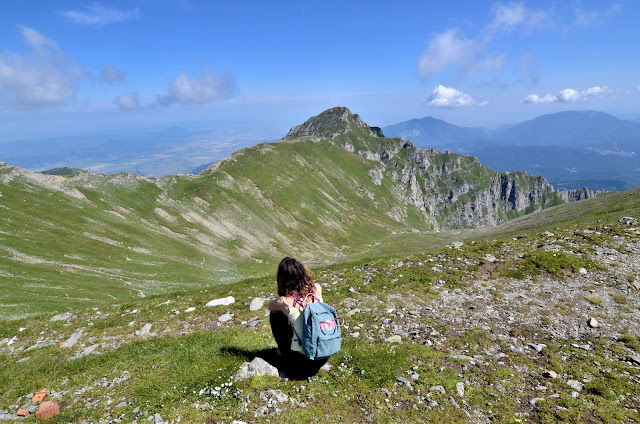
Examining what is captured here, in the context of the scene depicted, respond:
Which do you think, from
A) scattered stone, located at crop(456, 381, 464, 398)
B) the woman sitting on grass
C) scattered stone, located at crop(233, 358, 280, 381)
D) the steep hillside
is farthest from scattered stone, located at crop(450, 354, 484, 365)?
→ the steep hillside

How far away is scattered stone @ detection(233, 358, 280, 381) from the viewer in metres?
9.81

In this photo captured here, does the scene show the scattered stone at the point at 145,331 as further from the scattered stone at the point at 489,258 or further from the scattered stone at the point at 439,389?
the scattered stone at the point at 489,258

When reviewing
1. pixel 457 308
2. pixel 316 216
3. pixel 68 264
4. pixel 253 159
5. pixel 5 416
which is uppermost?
pixel 253 159

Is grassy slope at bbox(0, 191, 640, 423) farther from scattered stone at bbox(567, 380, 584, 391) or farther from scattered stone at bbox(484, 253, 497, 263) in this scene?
scattered stone at bbox(484, 253, 497, 263)

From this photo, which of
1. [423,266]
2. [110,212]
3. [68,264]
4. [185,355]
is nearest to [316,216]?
[110,212]

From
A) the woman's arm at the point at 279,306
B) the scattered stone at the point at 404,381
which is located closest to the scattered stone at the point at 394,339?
the scattered stone at the point at 404,381

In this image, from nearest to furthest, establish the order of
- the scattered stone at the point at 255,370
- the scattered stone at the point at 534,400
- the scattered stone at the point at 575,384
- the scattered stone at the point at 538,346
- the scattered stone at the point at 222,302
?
the scattered stone at the point at 534,400, the scattered stone at the point at 255,370, the scattered stone at the point at 575,384, the scattered stone at the point at 538,346, the scattered stone at the point at 222,302

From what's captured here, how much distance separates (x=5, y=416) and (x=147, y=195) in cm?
10448

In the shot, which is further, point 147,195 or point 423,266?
point 147,195

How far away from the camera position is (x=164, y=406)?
29.3 ft

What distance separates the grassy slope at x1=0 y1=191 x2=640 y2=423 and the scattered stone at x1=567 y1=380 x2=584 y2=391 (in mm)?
232

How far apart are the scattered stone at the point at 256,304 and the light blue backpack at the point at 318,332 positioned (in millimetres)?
9777

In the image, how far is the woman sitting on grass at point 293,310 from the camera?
9.30 meters

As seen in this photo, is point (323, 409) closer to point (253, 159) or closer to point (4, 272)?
point (4, 272)
